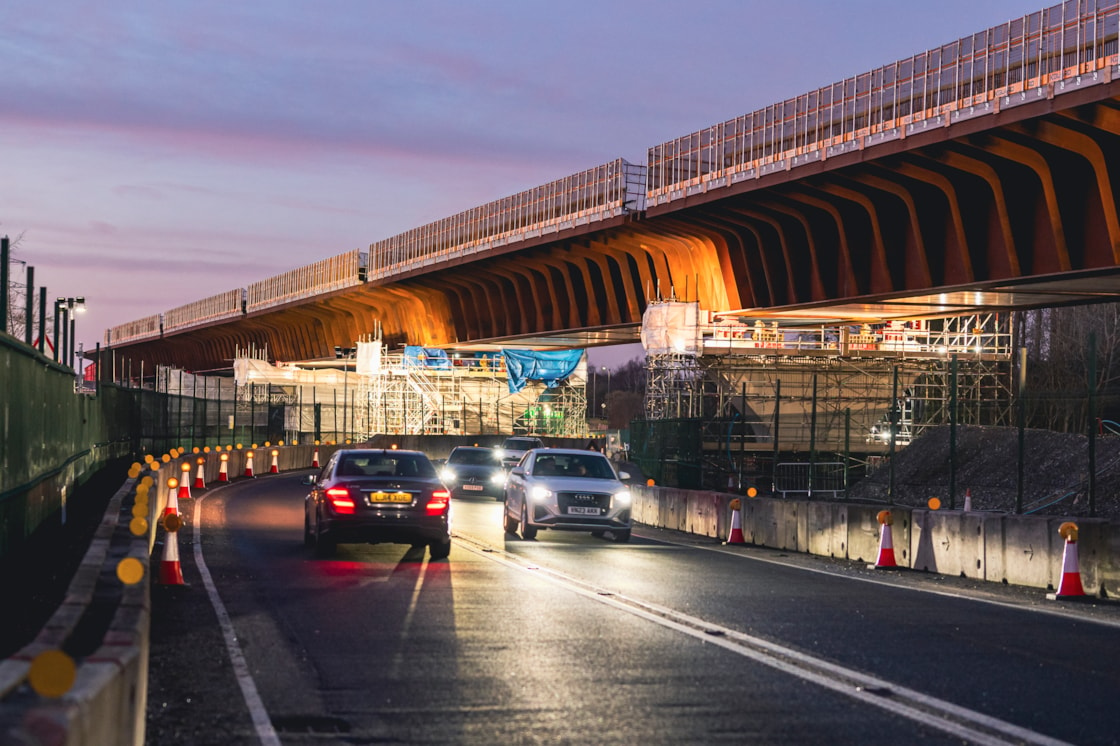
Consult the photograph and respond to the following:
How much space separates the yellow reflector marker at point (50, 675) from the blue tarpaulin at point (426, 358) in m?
62.5

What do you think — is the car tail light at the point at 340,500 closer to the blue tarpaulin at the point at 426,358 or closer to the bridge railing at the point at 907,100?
the bridge railing at the point at 907,100

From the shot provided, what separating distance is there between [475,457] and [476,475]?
111 cm

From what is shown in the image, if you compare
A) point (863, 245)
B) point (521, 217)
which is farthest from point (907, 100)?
point (521, 217)

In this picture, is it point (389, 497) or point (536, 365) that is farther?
point (536, 365)

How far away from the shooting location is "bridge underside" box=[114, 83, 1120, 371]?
2775cm

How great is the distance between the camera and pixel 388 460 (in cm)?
2014

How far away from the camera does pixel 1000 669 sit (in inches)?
418

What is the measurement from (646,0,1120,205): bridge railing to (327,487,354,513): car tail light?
1467 centimetres

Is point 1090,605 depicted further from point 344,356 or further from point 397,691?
point 344,356

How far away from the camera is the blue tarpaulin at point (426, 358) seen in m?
71.2

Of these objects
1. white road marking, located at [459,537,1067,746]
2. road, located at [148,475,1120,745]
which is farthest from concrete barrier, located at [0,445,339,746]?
white road marking, located at [459,537,1067,746]

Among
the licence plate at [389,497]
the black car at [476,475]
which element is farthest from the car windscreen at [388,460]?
the black car at [476,475]

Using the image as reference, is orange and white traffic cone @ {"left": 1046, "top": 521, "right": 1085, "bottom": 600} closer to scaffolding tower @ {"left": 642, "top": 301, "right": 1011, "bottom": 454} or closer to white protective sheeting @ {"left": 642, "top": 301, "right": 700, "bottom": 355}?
white protective sheeting @ {"left": 642, "top": 301, "right": 700, "bottom": 355}

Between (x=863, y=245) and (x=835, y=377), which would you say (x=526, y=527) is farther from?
(x=835, y=377)
